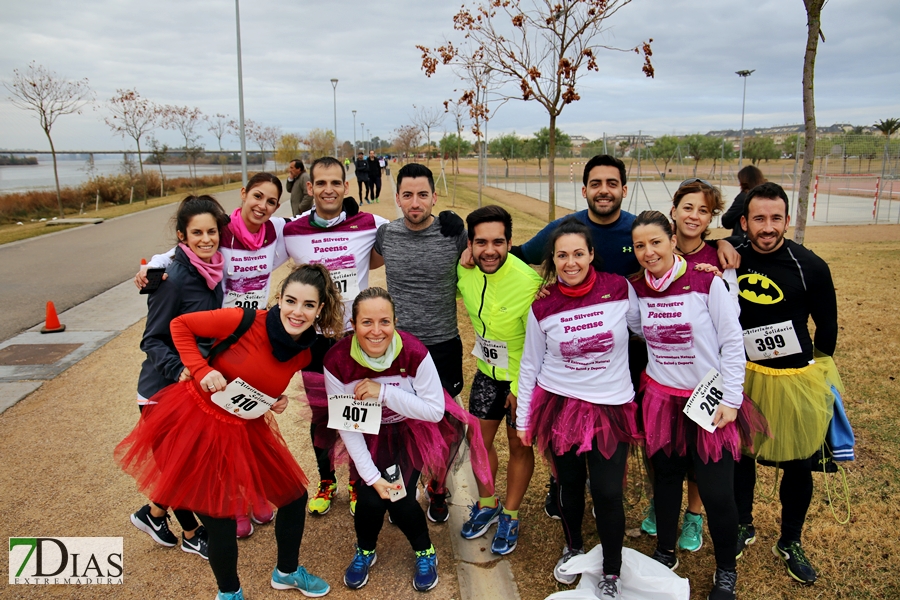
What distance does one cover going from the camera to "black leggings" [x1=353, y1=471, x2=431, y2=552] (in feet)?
10.2

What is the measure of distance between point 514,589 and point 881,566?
192 centimetres

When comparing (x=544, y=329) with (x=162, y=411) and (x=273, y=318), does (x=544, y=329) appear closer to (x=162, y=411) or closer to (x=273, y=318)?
(x=273, y=318)

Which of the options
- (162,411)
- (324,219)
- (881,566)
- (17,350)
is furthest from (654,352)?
(17,350)

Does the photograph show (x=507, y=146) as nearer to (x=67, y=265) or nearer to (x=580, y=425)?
(x=67, y=265)

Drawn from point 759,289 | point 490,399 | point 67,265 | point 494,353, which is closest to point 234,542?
point 490,399

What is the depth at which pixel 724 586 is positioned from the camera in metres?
2.88

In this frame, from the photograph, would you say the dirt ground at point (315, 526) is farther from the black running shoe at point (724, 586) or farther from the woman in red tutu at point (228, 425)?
the woman in red tutu at point (228, 425)

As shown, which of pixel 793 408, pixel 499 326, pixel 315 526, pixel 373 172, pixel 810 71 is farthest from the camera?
pixel 373 172

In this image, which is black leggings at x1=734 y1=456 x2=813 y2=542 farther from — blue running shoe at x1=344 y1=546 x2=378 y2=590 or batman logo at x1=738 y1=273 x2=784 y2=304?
blue running shoe at x1=344 y1=546 x2=378 y2=590

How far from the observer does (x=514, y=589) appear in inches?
122

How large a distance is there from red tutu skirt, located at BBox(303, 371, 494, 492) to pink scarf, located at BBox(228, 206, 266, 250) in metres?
0.84

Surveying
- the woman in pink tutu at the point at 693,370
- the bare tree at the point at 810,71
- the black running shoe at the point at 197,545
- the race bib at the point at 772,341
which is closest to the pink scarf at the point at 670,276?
the woman in pink tutu at the point at 693,370

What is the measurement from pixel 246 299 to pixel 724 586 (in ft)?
9.74

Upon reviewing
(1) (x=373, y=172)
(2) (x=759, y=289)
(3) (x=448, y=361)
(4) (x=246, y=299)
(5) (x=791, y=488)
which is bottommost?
(5) (x=791, y=488)
